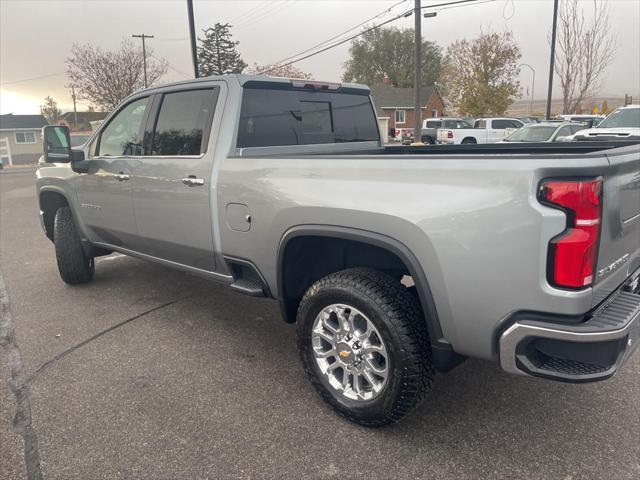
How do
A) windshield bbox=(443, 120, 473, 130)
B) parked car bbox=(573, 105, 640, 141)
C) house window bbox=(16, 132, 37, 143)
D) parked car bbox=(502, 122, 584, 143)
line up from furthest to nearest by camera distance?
house window bbox=(16, 132, 37, 143) < windshield bbox=(443, 120, 473, 130) < parked car bbox=(502, 122, 584, 143) < parked car bbox=(573, 105, 640, 141)

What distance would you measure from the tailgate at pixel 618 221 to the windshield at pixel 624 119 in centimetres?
1237

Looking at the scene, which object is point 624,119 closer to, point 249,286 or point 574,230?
point 249,286

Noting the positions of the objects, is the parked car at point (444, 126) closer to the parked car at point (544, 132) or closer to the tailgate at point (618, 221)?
the parked car at point (544, 132)

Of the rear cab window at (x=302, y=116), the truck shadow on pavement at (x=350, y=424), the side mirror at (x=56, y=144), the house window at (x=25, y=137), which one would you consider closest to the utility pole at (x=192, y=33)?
the side mirror at (x=56, y=144)

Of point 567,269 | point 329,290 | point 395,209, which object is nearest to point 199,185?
point 329,290

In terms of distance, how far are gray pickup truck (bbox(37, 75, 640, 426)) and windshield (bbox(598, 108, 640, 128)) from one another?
11.4 m

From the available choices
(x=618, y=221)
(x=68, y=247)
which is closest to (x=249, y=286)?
(x=618, y=221)

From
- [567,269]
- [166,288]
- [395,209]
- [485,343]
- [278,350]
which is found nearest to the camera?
[567,269]

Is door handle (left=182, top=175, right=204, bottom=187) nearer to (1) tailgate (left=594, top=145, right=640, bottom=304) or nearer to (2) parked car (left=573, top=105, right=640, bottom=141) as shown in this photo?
(1) tailgate (left=594, top=145, right=640, bottom=304)

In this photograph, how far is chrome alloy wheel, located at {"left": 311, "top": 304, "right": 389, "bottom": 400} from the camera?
265cm

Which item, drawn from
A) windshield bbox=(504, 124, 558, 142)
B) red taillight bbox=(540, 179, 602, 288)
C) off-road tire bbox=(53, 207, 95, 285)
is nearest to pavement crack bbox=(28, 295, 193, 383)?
off-road tire bbox=(53, 207, 95, 285)

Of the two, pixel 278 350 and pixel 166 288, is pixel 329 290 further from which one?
pixel 166 288

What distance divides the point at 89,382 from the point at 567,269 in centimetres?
290

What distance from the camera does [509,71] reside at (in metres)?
46.9
